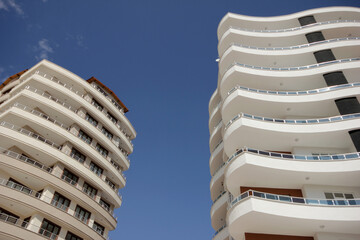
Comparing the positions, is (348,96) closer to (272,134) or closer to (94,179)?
(272,134)

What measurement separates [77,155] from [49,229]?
9928 mm

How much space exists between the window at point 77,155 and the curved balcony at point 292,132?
64.4ft

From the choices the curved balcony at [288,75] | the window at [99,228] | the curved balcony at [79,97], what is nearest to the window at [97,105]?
the curved balcony at [79,97]

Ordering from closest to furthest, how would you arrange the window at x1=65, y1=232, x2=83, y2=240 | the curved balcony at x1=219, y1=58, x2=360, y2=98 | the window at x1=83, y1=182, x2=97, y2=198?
the curved balcony at x1=219, y1=58, x2=360, y2=98, the window at x1=65, y1=232, x2=83, y2=240, the window at x1=83, y1=182, x2=97, y2=198

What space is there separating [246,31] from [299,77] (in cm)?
1084

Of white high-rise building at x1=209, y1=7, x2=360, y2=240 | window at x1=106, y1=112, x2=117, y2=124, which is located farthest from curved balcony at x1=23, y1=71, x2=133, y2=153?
white high-rise building at x1=209, y1=7, x2=360, y2=240

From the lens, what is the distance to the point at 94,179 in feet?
120

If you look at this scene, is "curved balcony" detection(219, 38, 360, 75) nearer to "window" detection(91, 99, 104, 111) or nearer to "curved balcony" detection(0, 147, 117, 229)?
"window" detection(91, 99, 104, 111)

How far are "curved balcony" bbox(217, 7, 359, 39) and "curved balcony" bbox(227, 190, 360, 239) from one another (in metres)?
24.5

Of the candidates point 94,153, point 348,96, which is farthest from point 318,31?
point 94,153

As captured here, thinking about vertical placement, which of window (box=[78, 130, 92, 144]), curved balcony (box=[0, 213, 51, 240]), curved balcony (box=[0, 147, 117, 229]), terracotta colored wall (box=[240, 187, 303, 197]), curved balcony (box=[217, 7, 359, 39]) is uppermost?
curved balcony (box=[217, 7, 359, 39])

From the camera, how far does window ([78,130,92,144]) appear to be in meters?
38.9

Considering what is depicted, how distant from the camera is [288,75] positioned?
104ft

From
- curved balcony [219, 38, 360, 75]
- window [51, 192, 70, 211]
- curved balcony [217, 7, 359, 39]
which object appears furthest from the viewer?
curved balcony [217, 7, 359, 39]
